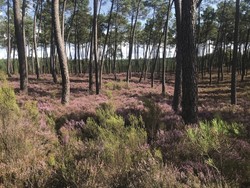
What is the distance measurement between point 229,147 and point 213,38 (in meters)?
57.7

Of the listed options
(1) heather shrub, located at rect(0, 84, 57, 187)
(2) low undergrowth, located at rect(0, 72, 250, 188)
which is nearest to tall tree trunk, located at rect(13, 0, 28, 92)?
(1) heather shrub, located at rect(0, 84, 57, 187)

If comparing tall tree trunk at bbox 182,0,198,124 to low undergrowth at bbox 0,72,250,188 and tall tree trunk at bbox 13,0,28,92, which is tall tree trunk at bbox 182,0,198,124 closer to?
low undergrowth at bbox 0,72,250,188

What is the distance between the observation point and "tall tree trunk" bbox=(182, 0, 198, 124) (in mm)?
8133

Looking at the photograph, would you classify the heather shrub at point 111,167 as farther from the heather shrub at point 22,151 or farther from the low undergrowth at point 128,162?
the heather shrub at point 22,151

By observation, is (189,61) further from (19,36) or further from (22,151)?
(19,36)

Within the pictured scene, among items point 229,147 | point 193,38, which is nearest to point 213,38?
point 193,38

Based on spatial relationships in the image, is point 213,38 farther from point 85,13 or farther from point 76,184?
point 76,184

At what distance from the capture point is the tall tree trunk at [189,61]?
8.13 meters

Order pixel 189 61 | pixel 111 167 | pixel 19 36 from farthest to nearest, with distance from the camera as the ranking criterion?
pixel 19 36
pixel 189 61
pixel 111 167

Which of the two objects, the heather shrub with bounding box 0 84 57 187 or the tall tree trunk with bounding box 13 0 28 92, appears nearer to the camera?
the heather shrub with bounding box 0 84 57 187

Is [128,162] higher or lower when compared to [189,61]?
lower

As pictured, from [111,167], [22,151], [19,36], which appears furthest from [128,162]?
[19,36]

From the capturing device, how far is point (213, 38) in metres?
58.8

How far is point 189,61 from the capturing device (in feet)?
26.9
